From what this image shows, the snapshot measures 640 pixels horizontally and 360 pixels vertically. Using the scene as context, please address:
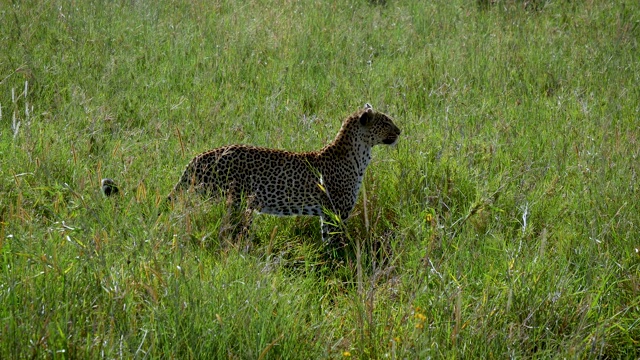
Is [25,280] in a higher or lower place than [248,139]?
higher

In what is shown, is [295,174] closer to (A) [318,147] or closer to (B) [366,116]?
(B) [366,116]

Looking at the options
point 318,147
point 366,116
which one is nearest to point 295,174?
point 366,116

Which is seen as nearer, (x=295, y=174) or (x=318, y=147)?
(x=295, y=174)

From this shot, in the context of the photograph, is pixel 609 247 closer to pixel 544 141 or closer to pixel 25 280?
pixel 544 141

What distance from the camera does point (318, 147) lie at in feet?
21.3

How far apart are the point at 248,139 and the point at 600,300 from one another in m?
3.29

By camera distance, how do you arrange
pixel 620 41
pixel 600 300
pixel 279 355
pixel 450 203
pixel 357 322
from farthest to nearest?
pixel 620 41, pixel 450 203, pixel 600 300, pixel 357 322, pixel 279 355

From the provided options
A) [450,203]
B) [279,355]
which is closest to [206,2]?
[450,203]

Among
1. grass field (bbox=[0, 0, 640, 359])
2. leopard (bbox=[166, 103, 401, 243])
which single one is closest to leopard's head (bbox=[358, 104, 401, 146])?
leopard (bbox=[166, 103, 401, 243])

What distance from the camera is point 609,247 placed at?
15.3 ft

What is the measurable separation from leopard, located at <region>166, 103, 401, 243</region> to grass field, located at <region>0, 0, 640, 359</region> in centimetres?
16

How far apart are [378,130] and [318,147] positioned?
0.71m

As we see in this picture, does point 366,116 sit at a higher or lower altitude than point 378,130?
higher

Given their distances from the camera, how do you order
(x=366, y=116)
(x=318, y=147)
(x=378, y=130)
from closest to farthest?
(x=366, y=116)
(x=378, y=130)
(x=318, y=147)
